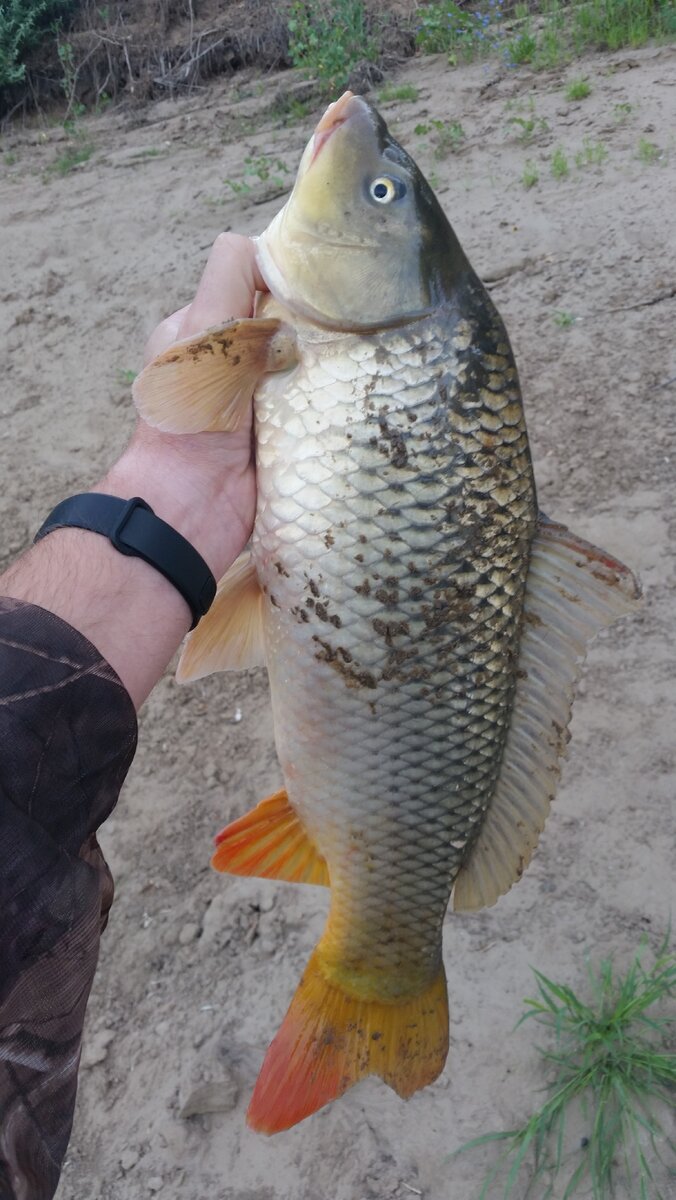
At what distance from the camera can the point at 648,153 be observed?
5.54 metres

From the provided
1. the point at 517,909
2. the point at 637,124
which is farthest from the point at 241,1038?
the point at 637,124

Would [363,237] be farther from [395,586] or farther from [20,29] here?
[20,29]

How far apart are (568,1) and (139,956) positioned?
8862mm

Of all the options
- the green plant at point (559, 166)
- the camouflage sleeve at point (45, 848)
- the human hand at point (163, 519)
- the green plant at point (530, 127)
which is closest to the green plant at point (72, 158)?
the green plant at point (530, 127)

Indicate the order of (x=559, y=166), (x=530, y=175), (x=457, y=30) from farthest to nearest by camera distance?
(x=457, y=30), (x=530, y=175), (x=559, y=166)

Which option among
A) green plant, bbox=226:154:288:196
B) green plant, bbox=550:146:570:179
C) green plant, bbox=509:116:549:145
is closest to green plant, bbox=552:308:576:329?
green plant, bbox=550:146:570:179

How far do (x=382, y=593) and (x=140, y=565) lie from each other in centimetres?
47

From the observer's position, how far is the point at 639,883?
282cm

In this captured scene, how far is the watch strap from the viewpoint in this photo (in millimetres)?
1742

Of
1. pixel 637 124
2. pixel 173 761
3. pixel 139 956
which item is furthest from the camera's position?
pixel 637 124

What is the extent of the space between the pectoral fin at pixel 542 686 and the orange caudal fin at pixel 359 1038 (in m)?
0.26

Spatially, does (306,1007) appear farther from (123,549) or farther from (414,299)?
(414,299)

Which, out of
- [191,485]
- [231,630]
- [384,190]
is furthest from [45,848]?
[384,190]

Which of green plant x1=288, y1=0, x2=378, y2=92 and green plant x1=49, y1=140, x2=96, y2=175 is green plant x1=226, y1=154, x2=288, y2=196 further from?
green plant x1=49, y1=140, x2=96, y2=175
